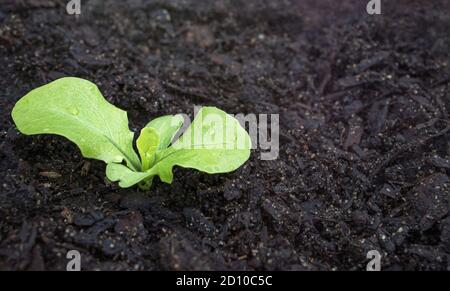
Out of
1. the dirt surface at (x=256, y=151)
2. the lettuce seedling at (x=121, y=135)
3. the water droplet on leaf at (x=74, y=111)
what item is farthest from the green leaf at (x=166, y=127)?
the water droplet on leaf at (x=74, y=111)

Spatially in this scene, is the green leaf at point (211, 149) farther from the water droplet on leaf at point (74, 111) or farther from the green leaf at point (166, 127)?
the water droplet on leaf at point (74, 111)

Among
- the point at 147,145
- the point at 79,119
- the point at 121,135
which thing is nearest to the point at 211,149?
the point at 147,145

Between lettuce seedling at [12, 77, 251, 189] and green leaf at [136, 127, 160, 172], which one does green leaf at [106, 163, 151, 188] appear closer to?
lettuce seedling at [12, 77, 251, 189]

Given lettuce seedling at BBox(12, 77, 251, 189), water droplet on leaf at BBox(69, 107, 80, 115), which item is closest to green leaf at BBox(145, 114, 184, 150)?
lettuce seedling at BBox(12, 77, 251, 189)

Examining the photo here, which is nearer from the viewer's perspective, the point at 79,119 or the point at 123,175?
the point at 123,175

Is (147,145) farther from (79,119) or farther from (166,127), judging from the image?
(79,119)
